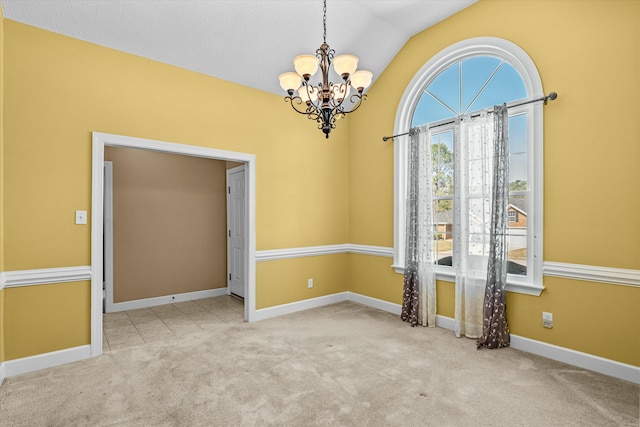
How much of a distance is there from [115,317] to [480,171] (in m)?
4.78

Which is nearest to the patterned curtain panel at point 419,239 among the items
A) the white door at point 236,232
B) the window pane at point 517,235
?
the window pane at point 517,235

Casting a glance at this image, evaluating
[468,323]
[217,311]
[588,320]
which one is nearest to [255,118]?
[217,311]

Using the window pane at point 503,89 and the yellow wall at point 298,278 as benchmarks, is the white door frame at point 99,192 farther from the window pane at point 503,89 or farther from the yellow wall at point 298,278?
the window pane at point 503,89

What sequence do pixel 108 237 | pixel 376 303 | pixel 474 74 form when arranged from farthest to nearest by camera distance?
1. pixel 376 303
2. pixel 108 237
3. pixel 474 74

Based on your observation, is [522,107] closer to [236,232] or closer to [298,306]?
Answer: [298,306]

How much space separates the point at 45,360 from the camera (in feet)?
9.28

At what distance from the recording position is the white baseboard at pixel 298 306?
4.19 metres

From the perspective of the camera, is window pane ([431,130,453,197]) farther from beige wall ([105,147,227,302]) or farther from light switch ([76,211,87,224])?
light switch ([76,211,87,224])

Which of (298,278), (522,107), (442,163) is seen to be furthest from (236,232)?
(522,107)

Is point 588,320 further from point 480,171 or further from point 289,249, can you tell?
point 289,249

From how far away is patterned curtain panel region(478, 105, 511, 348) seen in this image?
3182 mm

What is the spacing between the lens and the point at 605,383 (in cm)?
253

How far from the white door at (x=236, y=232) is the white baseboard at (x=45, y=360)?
7.84ft

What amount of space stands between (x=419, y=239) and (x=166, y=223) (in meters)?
3.71
